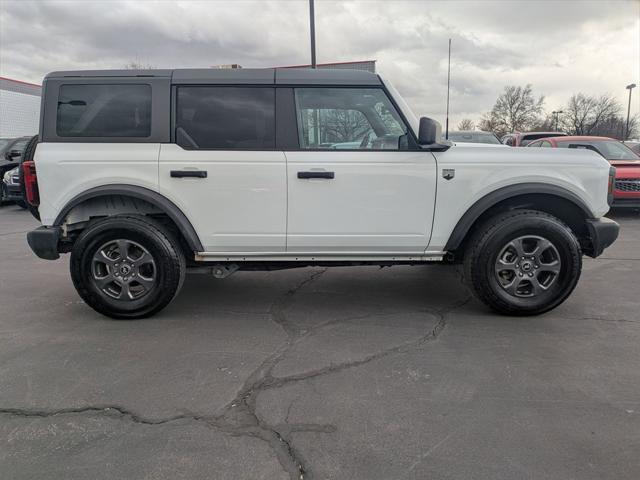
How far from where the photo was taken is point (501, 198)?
401cm

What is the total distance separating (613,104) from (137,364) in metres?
65.5

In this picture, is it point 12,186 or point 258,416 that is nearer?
point 258,416

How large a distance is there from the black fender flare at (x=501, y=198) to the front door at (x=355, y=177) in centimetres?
26

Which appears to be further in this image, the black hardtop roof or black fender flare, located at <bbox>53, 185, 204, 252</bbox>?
the black hardtop roof

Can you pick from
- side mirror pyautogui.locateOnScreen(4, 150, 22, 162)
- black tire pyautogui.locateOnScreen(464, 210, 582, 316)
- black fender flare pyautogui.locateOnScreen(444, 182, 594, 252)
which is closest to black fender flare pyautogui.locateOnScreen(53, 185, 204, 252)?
black fender flare pyautogui.locateOnScreen(444, 182, 594, 252)

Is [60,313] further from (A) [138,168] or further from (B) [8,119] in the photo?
(B) [8,119]

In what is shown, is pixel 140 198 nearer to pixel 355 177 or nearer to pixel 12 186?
pixel 355 177

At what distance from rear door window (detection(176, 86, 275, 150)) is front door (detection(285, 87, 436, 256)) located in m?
0.27

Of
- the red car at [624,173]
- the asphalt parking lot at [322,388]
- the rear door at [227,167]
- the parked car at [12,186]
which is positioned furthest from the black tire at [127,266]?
the parked car at [12,186]

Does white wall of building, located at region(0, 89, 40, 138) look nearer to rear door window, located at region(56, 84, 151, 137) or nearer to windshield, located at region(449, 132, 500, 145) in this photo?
windshield, located at region(449, 132, 500, 145)

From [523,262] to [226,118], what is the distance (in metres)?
2.75

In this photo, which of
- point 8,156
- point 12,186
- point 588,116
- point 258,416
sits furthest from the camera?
point 588,116

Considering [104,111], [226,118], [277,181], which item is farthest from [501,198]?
[104,111]

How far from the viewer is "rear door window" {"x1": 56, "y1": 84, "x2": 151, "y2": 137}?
401cm
